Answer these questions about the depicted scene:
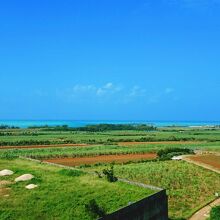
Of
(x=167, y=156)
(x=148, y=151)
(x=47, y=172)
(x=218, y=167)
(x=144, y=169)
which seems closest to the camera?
(x=47, y=172)

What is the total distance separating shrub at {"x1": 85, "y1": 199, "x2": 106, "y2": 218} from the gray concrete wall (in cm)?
64

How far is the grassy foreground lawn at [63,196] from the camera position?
23656 millimetres

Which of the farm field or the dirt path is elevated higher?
the farm field

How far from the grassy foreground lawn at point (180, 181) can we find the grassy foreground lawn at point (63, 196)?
6.19 metres

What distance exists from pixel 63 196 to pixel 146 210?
5.35 m

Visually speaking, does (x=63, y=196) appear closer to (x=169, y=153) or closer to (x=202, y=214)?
(x=202, y=214)

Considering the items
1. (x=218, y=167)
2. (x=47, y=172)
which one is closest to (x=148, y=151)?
(x=218, y=167)

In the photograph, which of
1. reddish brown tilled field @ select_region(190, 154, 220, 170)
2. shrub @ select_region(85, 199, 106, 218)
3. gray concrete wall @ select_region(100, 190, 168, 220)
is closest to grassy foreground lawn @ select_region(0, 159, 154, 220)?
shrub @ select_region(85, 199, 106, 218)

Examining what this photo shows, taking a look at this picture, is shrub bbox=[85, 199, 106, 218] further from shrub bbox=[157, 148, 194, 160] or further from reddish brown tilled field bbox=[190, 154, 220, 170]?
shrub bbox=[157, 148, 194, 160]

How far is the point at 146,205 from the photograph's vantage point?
25875 millimetres

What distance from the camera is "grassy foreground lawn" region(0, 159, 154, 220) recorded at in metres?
23.7

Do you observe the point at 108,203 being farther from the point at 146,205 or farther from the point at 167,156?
the point at 167,156

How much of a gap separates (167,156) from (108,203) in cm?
3881

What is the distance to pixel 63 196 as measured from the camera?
26.3m
